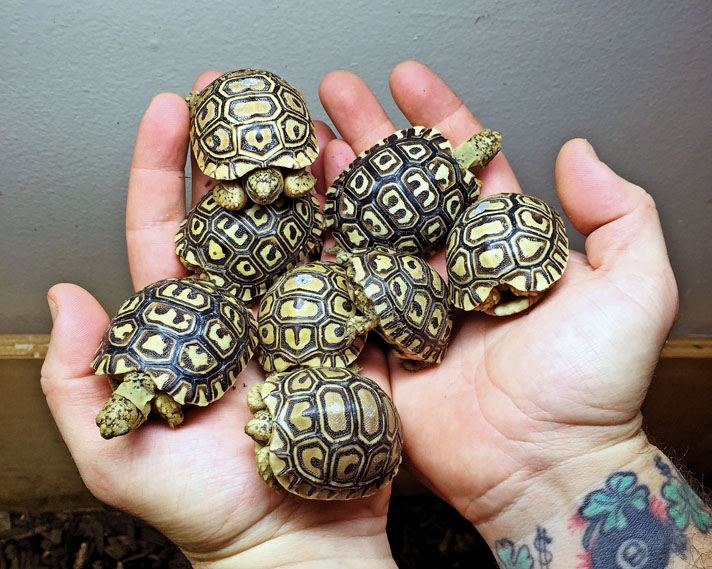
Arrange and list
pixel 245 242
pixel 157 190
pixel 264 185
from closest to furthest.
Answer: pixel 264 185
pixel 245 242
pixel 157 190

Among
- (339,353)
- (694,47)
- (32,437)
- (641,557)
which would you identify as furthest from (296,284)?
(694,47)

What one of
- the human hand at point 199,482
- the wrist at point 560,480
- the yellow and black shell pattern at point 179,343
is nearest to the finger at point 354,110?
the yellow and black shell pattern at point 179,343

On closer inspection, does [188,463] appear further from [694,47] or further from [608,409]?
[694,47]

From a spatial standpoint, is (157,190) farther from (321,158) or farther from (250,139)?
(321,158)

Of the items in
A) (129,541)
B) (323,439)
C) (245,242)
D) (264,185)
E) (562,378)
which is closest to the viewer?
(323,439)

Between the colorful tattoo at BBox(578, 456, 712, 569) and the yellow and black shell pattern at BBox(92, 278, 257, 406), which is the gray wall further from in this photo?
the colorful tattoo at BBox(578, 456, 712, 569)

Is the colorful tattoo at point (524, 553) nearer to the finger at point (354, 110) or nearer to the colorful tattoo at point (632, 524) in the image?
the colorful tattoo at point (632, 524)

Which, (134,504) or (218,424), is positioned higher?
(218,424)

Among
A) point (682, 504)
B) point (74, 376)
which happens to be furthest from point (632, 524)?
point (74, 376)
